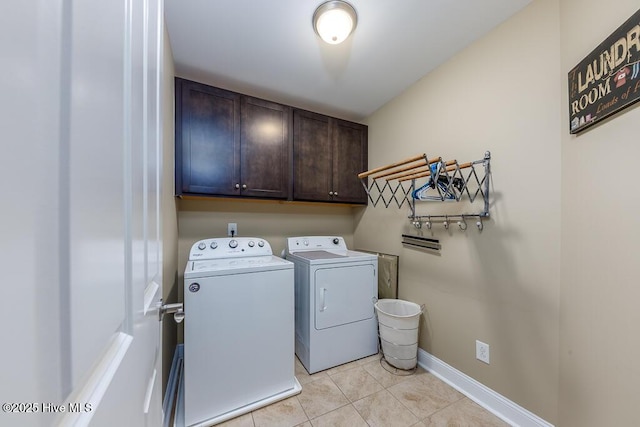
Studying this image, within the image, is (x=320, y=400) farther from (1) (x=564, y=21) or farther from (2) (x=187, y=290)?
(1) (x=564, y=21)

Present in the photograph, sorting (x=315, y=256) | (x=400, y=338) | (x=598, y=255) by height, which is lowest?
(x=400, y=338)

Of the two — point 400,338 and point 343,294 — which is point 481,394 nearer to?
point 400,338

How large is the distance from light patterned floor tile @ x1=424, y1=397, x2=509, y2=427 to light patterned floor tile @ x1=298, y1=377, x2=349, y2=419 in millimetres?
569

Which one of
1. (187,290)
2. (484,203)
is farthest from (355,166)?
(187,290)

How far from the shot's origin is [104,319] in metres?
0.34

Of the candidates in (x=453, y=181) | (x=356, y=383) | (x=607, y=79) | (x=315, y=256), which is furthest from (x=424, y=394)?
(x=607, y=79)

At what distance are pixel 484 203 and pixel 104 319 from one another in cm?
190

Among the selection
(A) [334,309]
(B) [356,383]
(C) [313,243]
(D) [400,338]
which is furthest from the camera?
(C) [313,243]

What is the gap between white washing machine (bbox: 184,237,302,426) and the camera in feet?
4.77

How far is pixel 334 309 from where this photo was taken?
79.0 inches

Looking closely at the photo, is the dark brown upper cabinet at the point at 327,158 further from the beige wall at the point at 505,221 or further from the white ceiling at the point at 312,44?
the beige wall at the point at 505,221

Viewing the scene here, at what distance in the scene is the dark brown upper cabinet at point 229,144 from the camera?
74.9 inches

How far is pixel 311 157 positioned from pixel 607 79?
195 cm

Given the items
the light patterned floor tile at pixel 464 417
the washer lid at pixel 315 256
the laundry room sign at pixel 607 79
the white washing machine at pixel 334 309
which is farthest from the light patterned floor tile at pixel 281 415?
the laundry room sign at pixel 607 79
